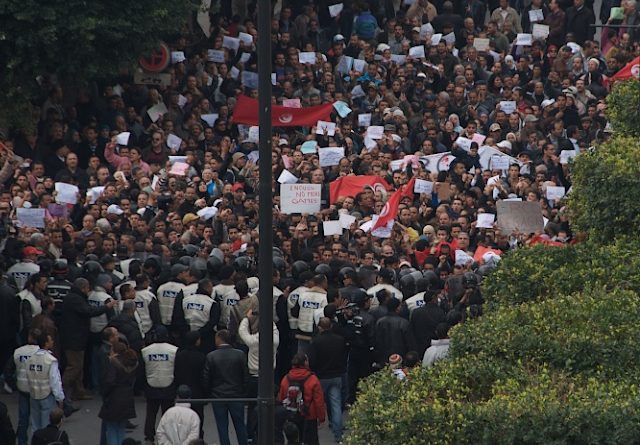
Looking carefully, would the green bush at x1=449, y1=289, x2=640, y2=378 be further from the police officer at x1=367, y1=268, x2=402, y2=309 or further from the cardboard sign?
the cardboard sign

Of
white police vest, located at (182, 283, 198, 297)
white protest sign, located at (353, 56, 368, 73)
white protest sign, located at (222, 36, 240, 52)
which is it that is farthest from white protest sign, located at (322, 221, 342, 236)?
white protest sign, located at (222, 36, 240, 52)

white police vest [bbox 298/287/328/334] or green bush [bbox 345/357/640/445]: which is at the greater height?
white police vest [bbox 298/287/328/334]

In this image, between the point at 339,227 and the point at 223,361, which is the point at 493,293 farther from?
the point at 339,227

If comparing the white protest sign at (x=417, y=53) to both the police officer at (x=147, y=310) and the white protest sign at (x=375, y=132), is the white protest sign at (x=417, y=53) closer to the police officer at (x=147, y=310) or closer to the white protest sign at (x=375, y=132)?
the white protest sign at (x=375, y=132)

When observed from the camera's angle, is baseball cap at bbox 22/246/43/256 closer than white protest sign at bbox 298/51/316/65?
Yes

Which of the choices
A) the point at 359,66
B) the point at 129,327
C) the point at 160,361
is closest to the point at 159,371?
the point at 160,361

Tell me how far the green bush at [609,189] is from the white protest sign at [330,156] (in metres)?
12.3

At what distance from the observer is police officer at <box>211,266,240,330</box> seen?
1961cm

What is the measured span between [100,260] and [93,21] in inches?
224

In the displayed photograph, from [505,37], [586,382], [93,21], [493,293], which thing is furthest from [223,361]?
[505,37]

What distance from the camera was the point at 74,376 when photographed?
19750 millimetres

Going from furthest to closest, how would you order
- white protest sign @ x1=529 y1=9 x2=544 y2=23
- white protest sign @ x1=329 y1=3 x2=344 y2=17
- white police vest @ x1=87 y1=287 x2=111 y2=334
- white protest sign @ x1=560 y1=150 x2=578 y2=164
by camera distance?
1. white protest sign @ x1=529 y1=9 x2=544 y2=23
2. white protest sign @ x1=329 y1=3 x2=344 y2=17
3. white protest sign @ x1=560 y1=150 x2=578 y2=164
4. white police vest @ x1=87 y1=287 x2=111 y2=334

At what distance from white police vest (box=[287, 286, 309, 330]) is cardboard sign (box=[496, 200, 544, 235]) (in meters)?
4.33

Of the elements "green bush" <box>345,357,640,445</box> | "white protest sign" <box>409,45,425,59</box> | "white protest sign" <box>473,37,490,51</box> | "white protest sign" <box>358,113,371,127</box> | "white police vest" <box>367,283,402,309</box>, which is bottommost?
"green bush" <box>345,357,640,445</box>
